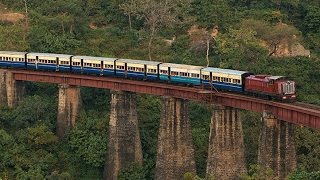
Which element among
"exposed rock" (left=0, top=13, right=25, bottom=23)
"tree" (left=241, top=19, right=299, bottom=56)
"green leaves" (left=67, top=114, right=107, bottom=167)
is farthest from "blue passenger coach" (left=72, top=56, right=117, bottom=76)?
"exposed rock" (left=0, top=13, right=25, bottom=23)

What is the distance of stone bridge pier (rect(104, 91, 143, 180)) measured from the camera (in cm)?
6331

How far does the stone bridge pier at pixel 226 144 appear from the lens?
56031 millimetres

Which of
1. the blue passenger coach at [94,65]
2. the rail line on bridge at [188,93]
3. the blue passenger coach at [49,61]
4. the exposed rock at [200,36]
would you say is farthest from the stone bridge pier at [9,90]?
the exposed rock at [200,36]

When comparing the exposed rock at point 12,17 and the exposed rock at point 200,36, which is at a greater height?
the exposed rock at point 12,17

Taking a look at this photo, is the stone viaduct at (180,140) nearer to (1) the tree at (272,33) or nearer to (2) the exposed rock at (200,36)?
(2) the exposed rock at (200,36)

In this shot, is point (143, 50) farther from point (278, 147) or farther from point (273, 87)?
point (278, 147)

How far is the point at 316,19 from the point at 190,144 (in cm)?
3544

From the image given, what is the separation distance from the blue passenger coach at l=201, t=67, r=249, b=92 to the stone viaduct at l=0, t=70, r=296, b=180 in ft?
6.37

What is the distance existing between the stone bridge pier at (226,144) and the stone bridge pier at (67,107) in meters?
17.8

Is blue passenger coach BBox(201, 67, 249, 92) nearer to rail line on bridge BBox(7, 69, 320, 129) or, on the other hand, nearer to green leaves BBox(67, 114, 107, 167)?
rail line on bridge BBox(7, 69, 320, 129)

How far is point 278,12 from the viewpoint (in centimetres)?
8875

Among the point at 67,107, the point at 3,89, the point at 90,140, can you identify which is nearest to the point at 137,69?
the point at 90,140

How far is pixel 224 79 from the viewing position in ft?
187

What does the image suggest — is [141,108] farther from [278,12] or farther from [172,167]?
[278,12]
